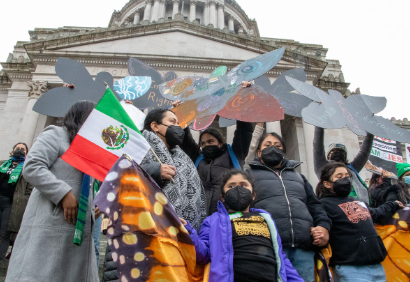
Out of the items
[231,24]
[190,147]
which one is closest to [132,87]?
[190,147]

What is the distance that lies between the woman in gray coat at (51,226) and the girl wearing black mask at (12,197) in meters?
3.22

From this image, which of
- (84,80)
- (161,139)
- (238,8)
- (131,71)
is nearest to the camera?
(161,139)

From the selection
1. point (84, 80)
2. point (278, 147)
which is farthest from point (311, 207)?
point (84, 80)

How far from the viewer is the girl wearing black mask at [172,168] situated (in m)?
2.84

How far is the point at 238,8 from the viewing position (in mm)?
40156

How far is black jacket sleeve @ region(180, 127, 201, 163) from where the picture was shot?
4.25 meters

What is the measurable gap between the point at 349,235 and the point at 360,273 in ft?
1.28

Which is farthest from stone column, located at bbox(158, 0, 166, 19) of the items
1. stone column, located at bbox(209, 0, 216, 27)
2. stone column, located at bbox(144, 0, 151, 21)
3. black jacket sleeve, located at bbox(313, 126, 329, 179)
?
black jacket sleeve, located at bbox(313, 126, 329, 179)

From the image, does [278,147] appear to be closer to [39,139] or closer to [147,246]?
[147,246]

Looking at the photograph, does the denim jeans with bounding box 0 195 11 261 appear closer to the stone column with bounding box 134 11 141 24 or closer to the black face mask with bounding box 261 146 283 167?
the black face mask with bounding box 261 146 283 167

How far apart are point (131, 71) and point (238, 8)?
38.0 metres

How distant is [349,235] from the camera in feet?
11.5

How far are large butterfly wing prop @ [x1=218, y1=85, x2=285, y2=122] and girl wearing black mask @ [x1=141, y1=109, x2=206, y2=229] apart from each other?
36.4 inches

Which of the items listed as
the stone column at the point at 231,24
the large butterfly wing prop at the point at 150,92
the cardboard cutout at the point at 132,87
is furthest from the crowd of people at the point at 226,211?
the stone column at the point at 231,24
